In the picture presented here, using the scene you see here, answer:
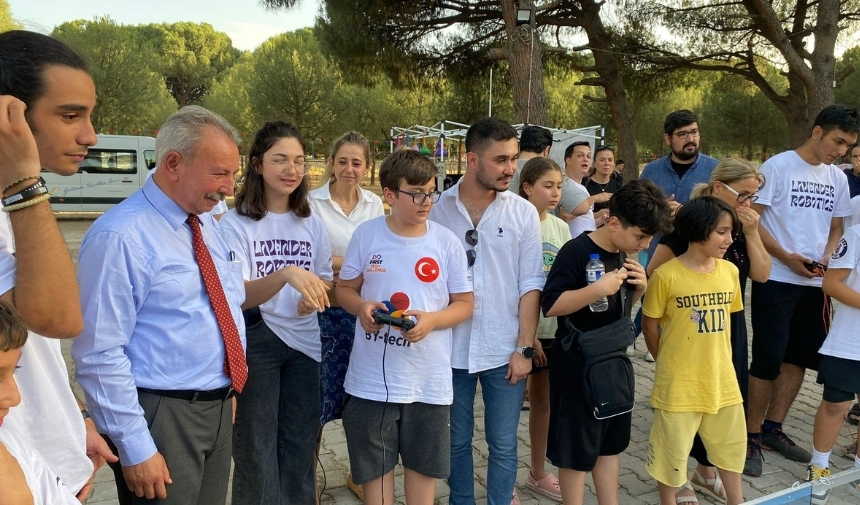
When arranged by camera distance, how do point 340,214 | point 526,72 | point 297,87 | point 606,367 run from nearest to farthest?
point 606,367, point 340,214, point 526,72, point 297,87

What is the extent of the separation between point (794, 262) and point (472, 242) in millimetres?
2196

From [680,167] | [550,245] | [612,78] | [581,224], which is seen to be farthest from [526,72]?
[550,245]

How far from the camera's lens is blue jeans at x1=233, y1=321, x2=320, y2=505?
2.53 metres

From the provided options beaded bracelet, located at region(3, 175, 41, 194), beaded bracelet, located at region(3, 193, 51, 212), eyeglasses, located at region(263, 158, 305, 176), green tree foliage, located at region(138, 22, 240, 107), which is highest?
green tree foliage, located at region(138, 22, 240, 107)

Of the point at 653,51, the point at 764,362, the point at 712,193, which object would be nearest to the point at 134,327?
the point at 712,193

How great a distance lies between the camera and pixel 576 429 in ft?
8.46

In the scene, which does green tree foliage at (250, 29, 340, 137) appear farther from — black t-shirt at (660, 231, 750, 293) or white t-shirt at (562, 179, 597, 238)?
black t-shirt at (660, 231, 750, 293)

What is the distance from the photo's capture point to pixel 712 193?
11.0 ft

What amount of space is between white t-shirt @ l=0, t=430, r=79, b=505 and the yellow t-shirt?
2.47 meters

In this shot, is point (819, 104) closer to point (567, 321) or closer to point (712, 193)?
point (712, 193)

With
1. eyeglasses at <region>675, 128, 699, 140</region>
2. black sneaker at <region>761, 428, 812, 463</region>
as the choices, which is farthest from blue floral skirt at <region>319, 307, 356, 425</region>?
black sneaker at <region>761, 428, 812, 463</region>

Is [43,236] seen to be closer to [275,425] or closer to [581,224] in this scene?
[275,425]

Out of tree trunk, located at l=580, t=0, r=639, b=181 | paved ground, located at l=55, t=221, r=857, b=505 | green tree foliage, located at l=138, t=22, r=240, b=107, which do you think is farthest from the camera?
green tree foliage, located at l=138, t=22, r=240, b=107

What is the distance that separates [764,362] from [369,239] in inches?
108
